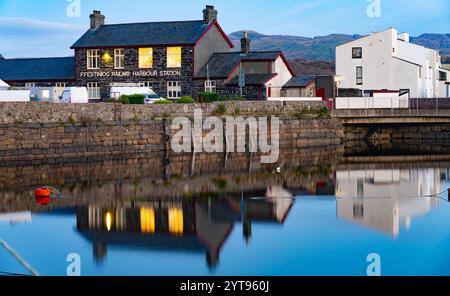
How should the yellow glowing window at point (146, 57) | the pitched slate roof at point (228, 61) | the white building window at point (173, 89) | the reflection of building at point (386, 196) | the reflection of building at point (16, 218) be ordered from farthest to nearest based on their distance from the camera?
1. the yellow glowing window at point (146, 57)
2. the white building window at point (173, 89)
3. the pitched slate roof at point (228, 61)
4. the reflection of building at point (386, 196)
5. the reflection of building at point (16, 218)

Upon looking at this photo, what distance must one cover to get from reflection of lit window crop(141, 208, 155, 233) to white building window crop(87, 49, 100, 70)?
3847 centimetres

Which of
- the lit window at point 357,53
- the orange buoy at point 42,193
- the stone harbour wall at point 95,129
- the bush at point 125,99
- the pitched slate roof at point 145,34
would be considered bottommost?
the orange buoy at point 42,193

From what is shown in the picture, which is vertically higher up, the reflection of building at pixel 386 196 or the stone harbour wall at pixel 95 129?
the stone harbour wall at pixel 95 129

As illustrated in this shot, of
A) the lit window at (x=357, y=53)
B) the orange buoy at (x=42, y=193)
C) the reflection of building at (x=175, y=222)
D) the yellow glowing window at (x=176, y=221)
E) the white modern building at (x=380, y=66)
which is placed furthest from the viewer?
the lit window at (x=357, y=53)

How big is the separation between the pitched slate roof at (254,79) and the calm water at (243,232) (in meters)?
26.1

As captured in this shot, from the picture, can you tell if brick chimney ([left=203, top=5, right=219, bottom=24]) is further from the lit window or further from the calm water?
the calm water

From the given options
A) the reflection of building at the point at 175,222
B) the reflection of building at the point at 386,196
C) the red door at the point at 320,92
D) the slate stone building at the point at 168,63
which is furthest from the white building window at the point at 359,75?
the reflection of building at the point at 175,222

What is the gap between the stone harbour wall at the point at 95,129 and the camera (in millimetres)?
45969

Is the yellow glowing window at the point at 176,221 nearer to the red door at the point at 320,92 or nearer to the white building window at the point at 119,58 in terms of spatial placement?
the white building window at the point at 119,58

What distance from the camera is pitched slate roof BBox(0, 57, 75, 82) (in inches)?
2736

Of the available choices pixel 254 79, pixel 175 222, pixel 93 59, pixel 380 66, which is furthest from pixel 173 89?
pixel 175 222

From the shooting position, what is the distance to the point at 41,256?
75.1ft
